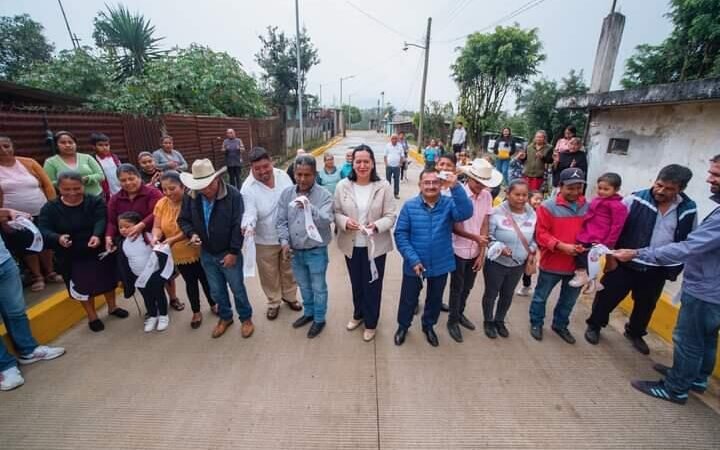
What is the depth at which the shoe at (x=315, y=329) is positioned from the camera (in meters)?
2.95

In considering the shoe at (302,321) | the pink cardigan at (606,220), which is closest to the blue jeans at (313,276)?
the shoe at (302,321)

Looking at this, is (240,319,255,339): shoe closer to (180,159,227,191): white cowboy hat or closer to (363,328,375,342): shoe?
(363,328,375,342): shoe

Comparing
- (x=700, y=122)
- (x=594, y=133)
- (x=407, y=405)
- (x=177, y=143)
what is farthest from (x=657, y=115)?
(x=177, y=143)

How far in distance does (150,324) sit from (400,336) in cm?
245

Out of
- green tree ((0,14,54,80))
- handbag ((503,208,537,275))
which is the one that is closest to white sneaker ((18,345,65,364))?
handbag ((503,208,537,275))

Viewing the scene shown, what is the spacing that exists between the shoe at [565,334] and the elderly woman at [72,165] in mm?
5004

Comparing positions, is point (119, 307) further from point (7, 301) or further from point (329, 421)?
point (329, 421)

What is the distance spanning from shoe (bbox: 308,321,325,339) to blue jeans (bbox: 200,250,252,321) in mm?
621

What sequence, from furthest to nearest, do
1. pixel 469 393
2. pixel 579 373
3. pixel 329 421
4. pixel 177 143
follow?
1. pixel 177 143
2. pixel 579 373
3. pixel 469 393
4. pixel 329 421

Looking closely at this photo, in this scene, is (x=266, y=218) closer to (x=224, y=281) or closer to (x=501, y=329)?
(x=224, y=281)

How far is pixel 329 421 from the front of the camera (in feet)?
6.95

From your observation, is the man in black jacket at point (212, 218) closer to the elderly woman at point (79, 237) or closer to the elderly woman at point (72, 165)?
the elderly woman at point (79, 237)

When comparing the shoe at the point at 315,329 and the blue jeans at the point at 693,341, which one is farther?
the shoe at the point at 315,329

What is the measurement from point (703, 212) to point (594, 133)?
2160mm
